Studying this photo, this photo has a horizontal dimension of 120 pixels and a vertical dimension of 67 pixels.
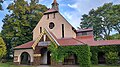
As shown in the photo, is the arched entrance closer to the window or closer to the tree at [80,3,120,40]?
the window

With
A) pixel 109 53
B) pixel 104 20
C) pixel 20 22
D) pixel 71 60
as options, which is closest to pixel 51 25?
pixel 71 60

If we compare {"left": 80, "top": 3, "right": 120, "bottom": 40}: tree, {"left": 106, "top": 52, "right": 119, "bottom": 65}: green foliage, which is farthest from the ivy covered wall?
{"left": 80, "top": 3, "right": 120, "bottom": 40}: tree

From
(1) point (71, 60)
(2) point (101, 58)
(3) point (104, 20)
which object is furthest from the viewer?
(3) point (104, 20)

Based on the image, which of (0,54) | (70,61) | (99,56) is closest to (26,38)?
(0,54)

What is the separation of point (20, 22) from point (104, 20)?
25616mm

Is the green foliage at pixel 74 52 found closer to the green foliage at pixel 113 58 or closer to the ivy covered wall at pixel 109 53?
the ivy covered wall at pixel 109 53

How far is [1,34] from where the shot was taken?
42531mm

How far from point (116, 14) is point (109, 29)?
Result: 5.26m

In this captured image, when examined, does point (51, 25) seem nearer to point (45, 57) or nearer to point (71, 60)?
point (45, 57)

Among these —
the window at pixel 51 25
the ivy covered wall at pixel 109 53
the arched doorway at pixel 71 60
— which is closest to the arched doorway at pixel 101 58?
the ivy covered wall at pixel 109 53

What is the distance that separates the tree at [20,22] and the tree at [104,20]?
20.2 m

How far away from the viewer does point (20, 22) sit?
3762 cm

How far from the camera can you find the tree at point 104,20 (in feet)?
155

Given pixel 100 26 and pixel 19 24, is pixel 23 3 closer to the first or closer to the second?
pixel 19 24
